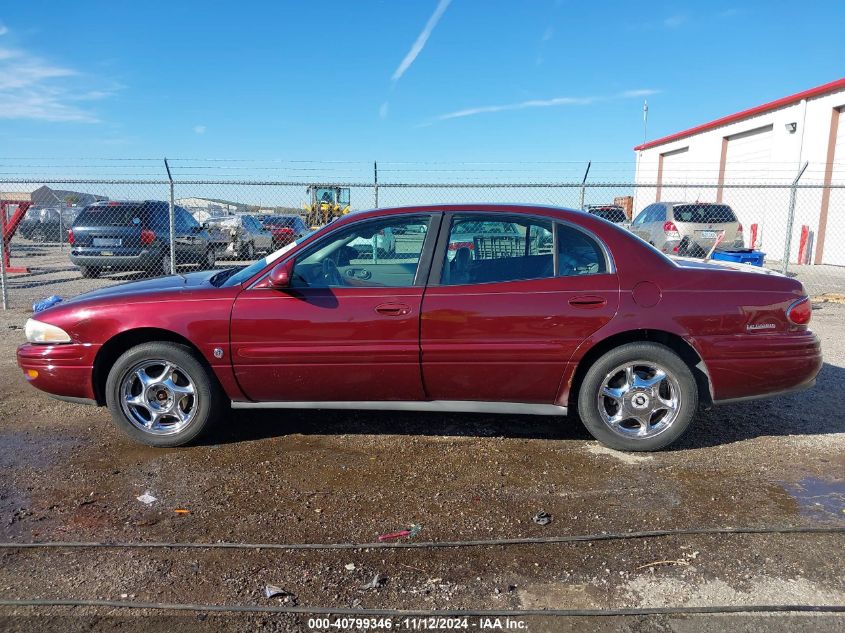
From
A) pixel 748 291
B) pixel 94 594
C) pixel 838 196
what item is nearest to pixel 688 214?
pixel 838 196

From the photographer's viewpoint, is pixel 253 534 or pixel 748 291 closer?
pixel 253 534

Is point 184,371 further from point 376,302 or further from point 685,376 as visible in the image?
point 685,376

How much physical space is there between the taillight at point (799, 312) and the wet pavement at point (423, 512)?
2.85 ft

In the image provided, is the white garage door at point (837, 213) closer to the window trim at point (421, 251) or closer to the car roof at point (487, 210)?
the car roof at point (487, 210)

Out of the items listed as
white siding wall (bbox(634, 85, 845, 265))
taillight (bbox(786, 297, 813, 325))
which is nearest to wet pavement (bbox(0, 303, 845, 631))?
taillight (bbox(786, 297, 813, 325))

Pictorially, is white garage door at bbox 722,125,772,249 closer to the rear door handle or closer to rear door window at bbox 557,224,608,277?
rear door window at bbox 557,224,608,277

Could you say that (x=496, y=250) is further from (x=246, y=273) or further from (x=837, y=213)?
(x=837, y=213)

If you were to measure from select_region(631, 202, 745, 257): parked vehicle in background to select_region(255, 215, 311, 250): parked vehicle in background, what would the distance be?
955 cm

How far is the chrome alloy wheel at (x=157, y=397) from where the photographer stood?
414 centimetres

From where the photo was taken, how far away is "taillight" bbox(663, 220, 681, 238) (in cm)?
1279

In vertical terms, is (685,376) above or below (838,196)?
below

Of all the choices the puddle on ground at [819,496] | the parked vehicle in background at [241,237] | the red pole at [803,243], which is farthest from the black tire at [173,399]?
the red pole at [803,243]

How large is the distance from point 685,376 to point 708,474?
594 millimetres

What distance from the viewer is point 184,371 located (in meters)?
4.08
